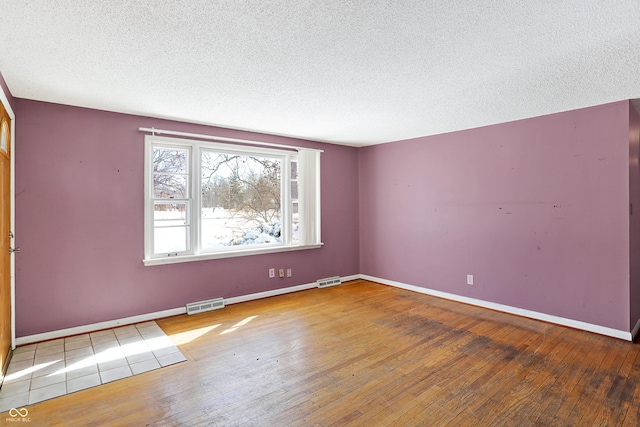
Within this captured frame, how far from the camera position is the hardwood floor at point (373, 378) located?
2.03 m

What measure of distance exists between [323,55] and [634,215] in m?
3.51

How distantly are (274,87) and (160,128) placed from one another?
178cm

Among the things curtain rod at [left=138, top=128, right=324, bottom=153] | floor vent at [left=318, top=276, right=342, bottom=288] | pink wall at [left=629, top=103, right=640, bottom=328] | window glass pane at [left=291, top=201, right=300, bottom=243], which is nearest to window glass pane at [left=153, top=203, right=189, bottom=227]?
curtain rod at [left=138, top=128, right=324, bottom=153]

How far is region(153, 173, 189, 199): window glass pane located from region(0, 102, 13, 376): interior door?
129cm

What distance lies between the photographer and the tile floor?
2.32 metres

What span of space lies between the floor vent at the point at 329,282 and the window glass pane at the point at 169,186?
244 centimetres

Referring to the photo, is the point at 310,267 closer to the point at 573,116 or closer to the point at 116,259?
the point at 116,259

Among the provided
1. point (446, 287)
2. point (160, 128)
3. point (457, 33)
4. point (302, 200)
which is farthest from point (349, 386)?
point (160, 128)

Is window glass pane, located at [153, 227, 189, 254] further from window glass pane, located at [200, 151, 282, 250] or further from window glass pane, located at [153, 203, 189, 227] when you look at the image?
window glass pane, located at [200, 151, 282, 250]

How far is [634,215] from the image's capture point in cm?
330

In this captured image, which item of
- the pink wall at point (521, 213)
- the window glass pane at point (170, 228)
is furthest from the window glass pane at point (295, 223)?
the window glass pane at point (170, 228)

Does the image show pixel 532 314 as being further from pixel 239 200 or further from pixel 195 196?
pixel 195 196

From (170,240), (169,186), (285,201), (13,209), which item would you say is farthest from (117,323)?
(285,201)

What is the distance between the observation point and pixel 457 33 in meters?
1.93
